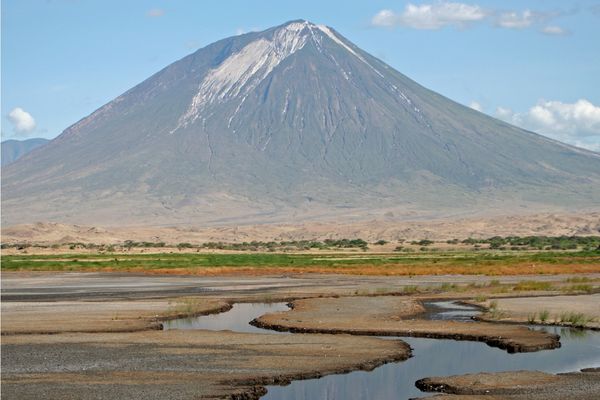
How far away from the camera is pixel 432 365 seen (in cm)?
2639

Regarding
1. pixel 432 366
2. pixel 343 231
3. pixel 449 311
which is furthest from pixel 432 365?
pixel 343 231

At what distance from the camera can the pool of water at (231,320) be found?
113 feet

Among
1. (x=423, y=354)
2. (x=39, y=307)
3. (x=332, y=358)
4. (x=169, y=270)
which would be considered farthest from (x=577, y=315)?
(x=169, y=270)

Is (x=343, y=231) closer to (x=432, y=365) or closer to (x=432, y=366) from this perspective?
(x=432, y=365)

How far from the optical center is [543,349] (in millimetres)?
28344

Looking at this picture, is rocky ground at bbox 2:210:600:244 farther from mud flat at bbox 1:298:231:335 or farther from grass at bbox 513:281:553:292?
mud flat at bbox 1:298:231:335

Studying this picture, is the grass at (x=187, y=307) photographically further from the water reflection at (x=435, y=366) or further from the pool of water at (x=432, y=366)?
the water reflection at (x=435, y=366)

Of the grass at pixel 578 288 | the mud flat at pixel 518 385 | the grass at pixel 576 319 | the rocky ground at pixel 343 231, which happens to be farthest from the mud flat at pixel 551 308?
the rocky ground at pixel 343 231

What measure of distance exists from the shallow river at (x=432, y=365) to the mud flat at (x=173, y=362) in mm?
510

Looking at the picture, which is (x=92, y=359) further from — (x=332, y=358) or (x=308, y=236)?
(x=308, y=236)

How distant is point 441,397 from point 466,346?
7840 millimetres

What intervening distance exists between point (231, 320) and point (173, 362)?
1121cm

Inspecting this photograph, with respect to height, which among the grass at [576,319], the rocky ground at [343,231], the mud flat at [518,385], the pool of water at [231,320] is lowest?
the mud flat at [518,385]

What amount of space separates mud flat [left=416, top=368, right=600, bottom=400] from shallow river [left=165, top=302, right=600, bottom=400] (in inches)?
29.0
